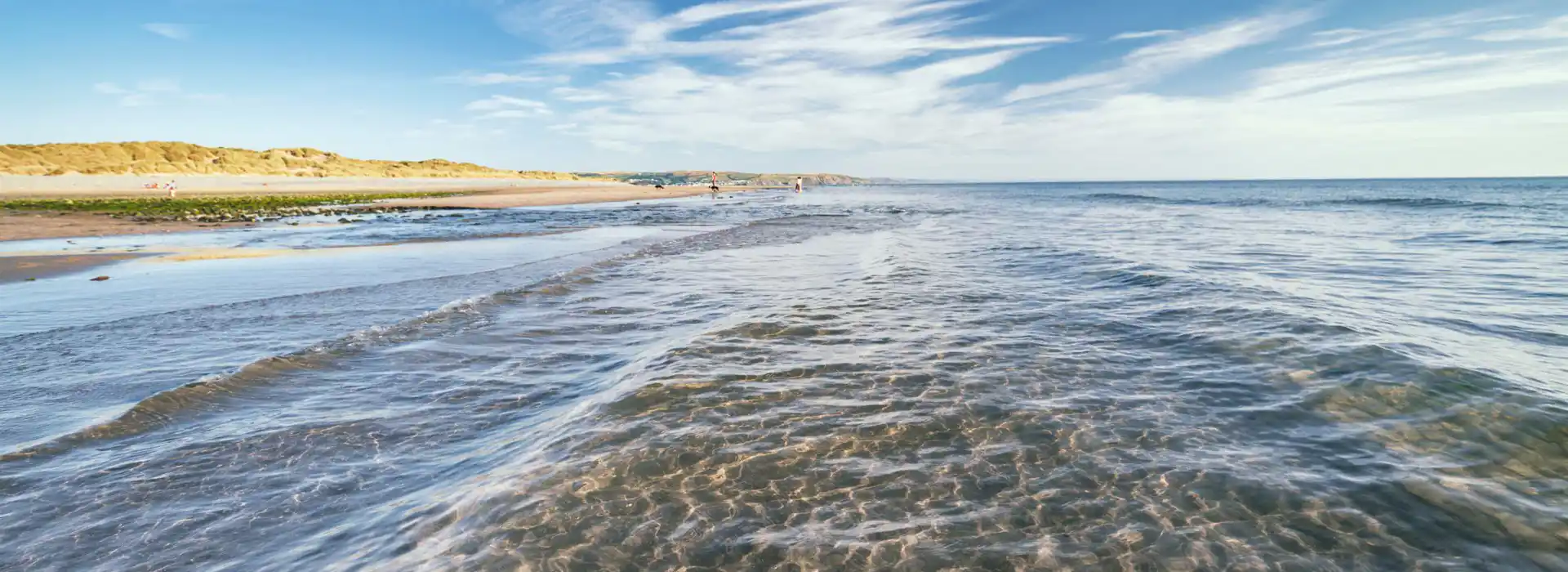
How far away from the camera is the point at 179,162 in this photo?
8456 centimetres

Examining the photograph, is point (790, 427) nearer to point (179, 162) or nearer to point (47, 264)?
point (47, 264)

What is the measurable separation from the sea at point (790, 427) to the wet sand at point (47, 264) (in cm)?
243

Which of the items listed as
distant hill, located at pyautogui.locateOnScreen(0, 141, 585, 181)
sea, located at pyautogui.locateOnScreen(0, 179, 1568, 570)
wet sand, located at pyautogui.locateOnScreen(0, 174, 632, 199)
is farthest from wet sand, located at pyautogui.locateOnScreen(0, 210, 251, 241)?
distant hill, located at pyautogui.locateOnScreen(0, 141, 585, 181)

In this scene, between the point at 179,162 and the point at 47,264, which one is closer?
the point at 47,264

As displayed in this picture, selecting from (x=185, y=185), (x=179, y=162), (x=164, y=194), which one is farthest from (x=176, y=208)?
(x=179, y=162)

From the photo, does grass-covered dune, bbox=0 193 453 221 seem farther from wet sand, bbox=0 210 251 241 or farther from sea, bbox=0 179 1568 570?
sea, bbox=0 179 1568 570

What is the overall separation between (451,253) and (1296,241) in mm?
27763

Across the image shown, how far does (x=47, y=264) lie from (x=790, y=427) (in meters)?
21.7

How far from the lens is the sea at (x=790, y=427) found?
14.1ft

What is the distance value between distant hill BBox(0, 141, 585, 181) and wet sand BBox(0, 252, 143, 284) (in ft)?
245

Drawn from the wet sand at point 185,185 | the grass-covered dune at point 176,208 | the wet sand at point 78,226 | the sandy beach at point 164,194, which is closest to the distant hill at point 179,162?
the wet sand at point 185,185

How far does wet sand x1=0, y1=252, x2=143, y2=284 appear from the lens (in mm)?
15344

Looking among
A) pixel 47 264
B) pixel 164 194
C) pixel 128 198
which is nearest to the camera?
pixel 47 264

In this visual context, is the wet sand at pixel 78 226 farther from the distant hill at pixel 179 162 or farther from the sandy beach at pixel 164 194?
the distant hill at pixel 179 162
